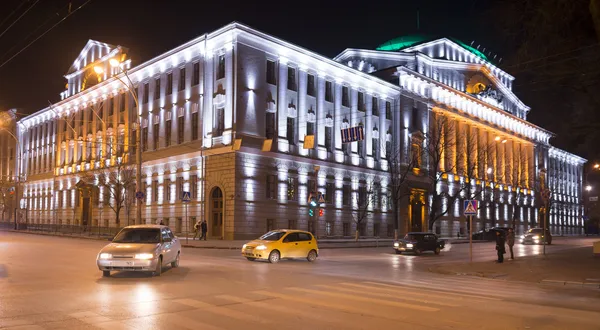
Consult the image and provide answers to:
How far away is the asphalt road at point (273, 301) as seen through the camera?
389 inches

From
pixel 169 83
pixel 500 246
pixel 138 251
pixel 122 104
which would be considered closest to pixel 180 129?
pixel 169 83

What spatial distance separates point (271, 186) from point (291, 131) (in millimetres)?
5983

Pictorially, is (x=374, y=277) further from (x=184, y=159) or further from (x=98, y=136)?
(x=98, y=136)

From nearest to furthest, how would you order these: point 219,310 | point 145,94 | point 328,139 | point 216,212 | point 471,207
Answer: point 219,310, point 471,207, point 216,212, point 328,139, point 145,94

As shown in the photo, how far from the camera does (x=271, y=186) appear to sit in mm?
47938

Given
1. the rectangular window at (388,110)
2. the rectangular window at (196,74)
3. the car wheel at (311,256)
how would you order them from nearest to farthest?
the car wheel at (311,256) → the rectangular window at (196,74) → the rectangular window at (388,110)

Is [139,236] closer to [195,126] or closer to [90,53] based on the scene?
[195,126]

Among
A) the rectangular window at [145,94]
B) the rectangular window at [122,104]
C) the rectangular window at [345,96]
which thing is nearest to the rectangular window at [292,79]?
the rectangular window at [345,96]

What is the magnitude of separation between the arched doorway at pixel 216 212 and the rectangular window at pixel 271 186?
13.8ft

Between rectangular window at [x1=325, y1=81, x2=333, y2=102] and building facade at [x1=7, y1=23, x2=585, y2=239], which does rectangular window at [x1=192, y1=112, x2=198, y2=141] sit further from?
rectangular window at [x1=325, y1=81, x2=333, y2=102]

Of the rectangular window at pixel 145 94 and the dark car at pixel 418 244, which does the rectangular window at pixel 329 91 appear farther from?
the dark car at pixel 418 244

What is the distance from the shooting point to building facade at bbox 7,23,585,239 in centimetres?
4666

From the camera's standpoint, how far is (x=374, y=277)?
18.9m

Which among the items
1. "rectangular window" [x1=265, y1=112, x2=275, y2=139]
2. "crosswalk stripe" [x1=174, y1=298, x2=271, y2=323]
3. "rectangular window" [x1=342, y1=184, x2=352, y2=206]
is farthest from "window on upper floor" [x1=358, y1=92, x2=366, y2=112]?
"crosswalk stripe" [x1=174, y1=298, x2=271, y2=323]
